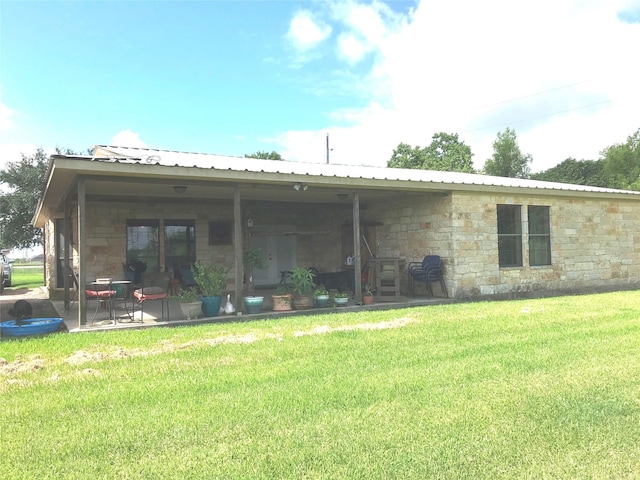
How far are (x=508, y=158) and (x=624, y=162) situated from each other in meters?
8.42

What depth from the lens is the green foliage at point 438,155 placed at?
122 ft

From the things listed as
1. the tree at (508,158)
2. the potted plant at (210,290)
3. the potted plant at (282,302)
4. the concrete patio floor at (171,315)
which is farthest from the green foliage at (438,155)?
the potted plant at (210,290)

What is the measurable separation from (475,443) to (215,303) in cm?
553

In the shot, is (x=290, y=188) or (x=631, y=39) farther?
(x=631, y=39)

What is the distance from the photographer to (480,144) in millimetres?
40781

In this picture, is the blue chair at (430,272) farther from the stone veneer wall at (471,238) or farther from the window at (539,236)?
the window at (539,236)

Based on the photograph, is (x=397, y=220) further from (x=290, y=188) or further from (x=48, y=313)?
(x=48, y=313)

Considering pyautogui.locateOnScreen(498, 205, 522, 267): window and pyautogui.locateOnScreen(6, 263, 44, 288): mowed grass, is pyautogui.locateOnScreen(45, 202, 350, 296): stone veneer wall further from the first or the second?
pyautogui.locateOnScreen(498, 205, 522, 267): window

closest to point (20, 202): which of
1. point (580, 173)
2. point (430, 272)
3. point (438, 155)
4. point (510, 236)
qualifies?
point (430, 272)

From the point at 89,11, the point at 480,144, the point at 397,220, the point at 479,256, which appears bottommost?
the point at 479,256

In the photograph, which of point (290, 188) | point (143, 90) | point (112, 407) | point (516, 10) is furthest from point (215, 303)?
point (516, 10)

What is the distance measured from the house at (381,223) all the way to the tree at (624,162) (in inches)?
936

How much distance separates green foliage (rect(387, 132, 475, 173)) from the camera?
122 feet

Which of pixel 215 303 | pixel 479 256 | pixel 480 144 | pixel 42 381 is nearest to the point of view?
pixel 42 381
